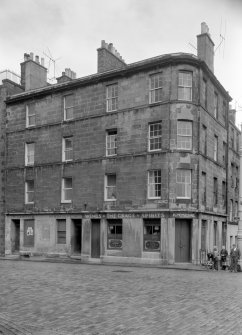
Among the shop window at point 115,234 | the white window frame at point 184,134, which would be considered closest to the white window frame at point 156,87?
the white window frame at point 184,134

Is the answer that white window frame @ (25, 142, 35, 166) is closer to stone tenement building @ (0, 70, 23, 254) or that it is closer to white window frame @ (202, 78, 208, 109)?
stone tenement building @ (0, 70, 23, 254)

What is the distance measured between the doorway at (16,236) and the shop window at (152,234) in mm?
12125

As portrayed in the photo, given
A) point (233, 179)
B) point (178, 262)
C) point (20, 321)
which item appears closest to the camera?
point (20, 321)

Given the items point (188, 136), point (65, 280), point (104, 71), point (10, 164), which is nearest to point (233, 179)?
point (188, 136)

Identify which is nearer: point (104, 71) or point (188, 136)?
point (188, 136)

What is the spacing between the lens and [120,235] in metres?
30.6

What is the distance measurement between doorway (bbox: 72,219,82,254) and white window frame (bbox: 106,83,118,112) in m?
8.58

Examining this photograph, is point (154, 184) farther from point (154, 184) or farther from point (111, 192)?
point (111, 192)

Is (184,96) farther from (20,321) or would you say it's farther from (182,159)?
(20,321)

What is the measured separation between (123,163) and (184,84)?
22.2 ft

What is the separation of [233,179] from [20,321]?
1366 inches

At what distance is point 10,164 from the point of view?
36844mm

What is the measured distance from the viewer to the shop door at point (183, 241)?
94.7 feet

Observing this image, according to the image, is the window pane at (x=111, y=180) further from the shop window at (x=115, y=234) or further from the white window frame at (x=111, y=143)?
the shop window at (x=115, y=234)
